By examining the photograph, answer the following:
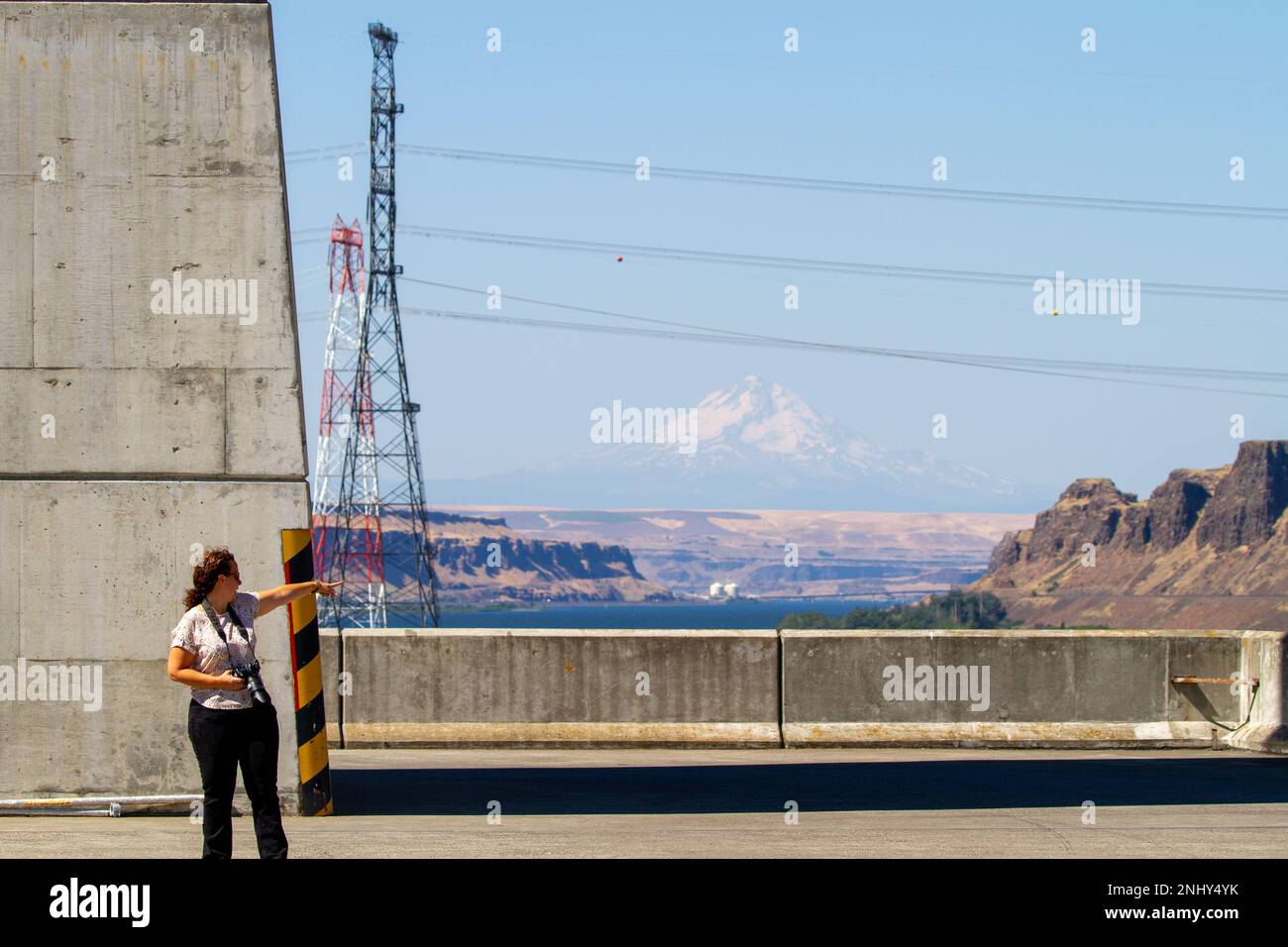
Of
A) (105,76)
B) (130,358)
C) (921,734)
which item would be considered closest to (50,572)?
(130,358)

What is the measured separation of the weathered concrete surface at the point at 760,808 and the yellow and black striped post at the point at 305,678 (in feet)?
0.97

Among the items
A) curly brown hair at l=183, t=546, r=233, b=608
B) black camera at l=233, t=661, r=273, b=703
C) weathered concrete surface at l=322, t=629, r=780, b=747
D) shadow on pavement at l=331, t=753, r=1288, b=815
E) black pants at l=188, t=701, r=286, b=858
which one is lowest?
shadow on pavement at l=331, t=753, r=1288, b=815

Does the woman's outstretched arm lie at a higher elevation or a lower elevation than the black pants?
higher

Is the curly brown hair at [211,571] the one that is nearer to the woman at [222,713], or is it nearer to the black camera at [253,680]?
the woman at [222,713]

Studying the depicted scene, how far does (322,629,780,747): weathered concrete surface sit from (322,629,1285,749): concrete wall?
14 millimetres

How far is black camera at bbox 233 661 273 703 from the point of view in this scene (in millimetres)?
8914

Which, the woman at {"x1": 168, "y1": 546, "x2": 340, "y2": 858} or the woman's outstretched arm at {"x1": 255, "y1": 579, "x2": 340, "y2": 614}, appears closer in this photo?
the woman at {"x1": 168, "y1": 546, "x2": 340, "y2": 858}

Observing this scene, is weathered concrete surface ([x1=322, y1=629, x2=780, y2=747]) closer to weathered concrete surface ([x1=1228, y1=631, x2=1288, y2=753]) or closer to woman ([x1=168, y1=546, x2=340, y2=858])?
weathered concrete surface ([x1=1228, y1=631, x2=1288, y2=753])

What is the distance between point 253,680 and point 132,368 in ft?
12.5

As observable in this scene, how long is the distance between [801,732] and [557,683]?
2509mm

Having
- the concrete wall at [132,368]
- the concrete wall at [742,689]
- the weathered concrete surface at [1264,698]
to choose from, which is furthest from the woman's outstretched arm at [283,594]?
the weathered concrete surface at [1264,698]

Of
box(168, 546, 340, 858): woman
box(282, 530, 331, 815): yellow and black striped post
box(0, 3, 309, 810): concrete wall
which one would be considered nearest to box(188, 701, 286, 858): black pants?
box(168, 546, 340, 858): woman

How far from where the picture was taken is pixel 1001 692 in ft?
58.1

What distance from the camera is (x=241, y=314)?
1194cm
